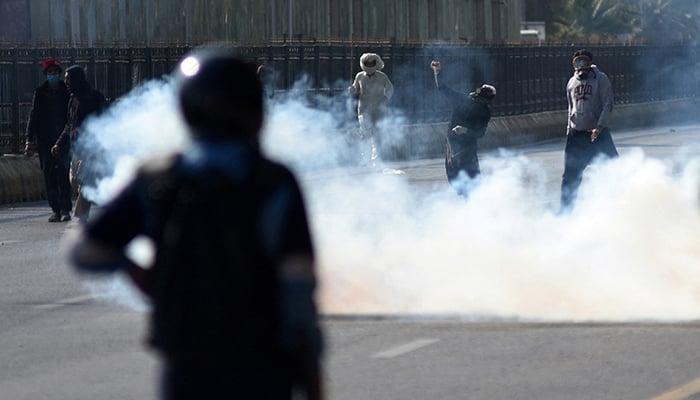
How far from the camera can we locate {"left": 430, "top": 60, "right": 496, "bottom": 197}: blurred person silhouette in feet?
53.4

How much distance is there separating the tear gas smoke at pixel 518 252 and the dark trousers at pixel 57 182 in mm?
2493

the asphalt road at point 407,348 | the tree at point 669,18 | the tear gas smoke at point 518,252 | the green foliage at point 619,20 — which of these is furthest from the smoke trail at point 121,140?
the green foliage at point 619,20

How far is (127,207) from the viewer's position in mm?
4273

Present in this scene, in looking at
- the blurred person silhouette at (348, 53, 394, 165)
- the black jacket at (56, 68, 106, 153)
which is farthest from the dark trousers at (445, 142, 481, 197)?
the blurred person silhouette at (348, 53, 394, 165)

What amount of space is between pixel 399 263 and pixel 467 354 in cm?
309

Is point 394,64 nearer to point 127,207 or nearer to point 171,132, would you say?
point 171,132

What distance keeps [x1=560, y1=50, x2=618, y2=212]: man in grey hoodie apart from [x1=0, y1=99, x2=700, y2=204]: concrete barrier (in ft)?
26.7

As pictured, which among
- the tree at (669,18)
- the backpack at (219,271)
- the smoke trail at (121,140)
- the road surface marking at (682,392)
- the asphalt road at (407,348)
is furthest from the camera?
the tree at (669,18)

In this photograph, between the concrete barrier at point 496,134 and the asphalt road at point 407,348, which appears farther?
the concrete barrier at point 496,134

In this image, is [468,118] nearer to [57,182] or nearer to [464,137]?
[464,137]

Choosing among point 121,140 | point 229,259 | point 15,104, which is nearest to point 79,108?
point 121,140

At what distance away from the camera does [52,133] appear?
18.0 metres

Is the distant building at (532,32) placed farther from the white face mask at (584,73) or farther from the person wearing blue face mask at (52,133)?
the white face mask at (584,73)

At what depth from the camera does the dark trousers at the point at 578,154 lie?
1559cm
